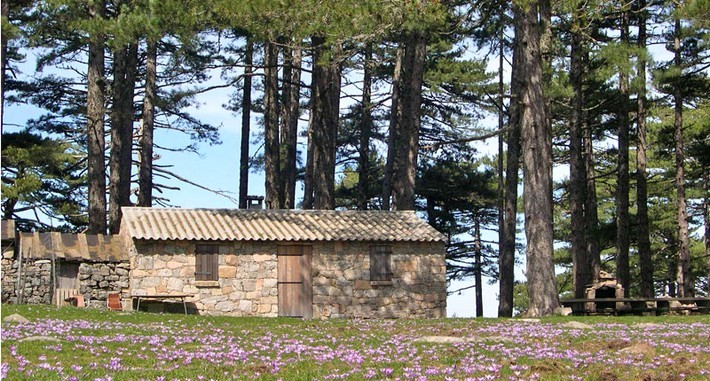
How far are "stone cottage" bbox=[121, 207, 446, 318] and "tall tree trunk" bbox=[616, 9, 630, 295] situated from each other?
23.4 feet

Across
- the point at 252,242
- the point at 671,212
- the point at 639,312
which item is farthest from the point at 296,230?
the point at 671,212

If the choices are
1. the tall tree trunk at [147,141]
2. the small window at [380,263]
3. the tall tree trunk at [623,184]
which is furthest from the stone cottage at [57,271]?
the tall tree trunk at [623,184]

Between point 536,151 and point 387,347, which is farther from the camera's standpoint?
point 536,151

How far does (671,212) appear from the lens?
151ft

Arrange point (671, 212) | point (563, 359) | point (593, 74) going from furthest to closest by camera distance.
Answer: point (671, 212) < point (593, 74) < point (563, 359)

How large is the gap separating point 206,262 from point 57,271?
3.85 m

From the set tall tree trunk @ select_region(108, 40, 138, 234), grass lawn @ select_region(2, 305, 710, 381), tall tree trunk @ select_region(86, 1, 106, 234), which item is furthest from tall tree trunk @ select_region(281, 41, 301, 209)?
grass lawn @ select_region(2, 305, 710, 381)

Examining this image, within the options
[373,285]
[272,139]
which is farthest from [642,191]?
[272,139]

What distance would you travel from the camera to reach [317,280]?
27.4 meters

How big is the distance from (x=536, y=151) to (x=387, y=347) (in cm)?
1066

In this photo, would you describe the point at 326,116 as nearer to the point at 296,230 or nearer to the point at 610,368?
the point at 296,230

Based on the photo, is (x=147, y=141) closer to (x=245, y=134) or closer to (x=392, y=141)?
(x=245, y=134)

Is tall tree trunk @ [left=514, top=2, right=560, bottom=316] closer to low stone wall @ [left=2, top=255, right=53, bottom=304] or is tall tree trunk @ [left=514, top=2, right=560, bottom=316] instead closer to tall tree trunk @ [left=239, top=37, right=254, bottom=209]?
low stone wall @ [left=2, top=255, right=53, bottom=304]

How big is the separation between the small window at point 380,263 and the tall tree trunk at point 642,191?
875 cm
